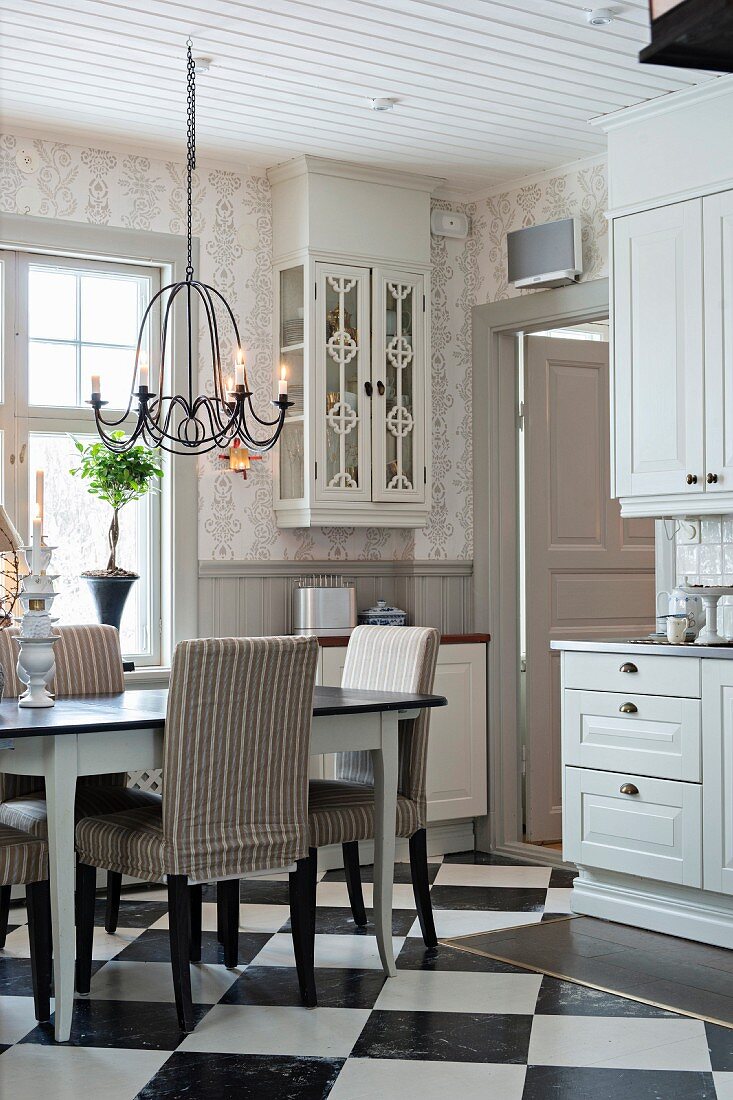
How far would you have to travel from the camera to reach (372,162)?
16.2 feet

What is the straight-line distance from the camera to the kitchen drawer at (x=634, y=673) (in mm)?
3836

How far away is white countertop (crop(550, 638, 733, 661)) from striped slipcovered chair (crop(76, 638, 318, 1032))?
1.30 metres

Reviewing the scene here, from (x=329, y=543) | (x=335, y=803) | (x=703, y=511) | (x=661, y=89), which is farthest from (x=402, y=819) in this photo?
(x=661, y=89)

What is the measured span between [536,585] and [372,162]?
184 centimetres

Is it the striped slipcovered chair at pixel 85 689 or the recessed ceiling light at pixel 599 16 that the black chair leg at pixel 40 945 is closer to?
the striped slipcovered chair at pixel 85 689

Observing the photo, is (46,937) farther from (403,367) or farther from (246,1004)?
(403,367)

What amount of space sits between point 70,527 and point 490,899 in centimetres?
205

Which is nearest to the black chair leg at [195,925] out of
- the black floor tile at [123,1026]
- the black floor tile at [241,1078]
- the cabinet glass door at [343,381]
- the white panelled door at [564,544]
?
the black floor tile at [123,1026]

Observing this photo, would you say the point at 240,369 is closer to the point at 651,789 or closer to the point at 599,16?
the point at 599,16

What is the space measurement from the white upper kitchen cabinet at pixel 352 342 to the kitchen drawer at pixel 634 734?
4.14 feet

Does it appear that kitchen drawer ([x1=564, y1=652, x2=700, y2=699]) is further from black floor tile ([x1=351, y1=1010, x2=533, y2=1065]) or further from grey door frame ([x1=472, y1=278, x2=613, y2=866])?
black floor tile ([x1=351, y1=1010, x2=533, y2=1065])

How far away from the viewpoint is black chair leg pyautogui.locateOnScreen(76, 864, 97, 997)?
3297mm

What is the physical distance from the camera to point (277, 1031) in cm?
298

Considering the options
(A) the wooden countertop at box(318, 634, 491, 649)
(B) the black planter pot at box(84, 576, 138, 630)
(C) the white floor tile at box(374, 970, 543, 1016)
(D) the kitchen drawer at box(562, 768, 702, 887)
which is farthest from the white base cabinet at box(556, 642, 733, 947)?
(B) the black planter pot at box(84, 576, 138, 630)
